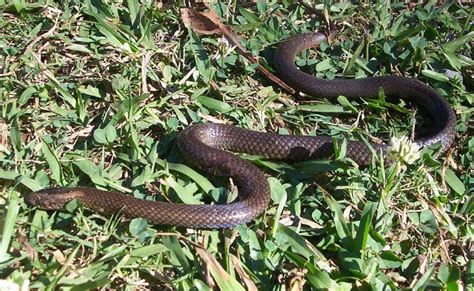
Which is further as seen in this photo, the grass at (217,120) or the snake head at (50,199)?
the snake head at (50,199)

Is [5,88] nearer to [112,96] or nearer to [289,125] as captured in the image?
[112,96]

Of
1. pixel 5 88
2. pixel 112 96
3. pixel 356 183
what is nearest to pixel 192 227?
pixel 356 183

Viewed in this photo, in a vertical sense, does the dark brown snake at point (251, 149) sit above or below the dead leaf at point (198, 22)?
below

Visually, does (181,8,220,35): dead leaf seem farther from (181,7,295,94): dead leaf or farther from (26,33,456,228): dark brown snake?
(26,33,456,228): dark brown snake

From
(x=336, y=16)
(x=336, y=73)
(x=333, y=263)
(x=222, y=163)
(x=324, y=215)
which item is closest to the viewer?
(x=333, y=263)

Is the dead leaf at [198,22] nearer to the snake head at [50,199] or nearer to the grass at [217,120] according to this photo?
the grass at [217,120]

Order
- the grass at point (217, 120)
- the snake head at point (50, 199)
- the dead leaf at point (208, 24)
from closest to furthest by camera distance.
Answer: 1. the grass at point (217, 120)
2. the snake head at point (50, 199)
3. the dead leaf at point (208, 24)

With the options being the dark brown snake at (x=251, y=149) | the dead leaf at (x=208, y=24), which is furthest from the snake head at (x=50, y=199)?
the dead leaf at (x=208, y=24)

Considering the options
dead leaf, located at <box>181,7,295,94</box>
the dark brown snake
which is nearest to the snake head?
the dark brown snake
